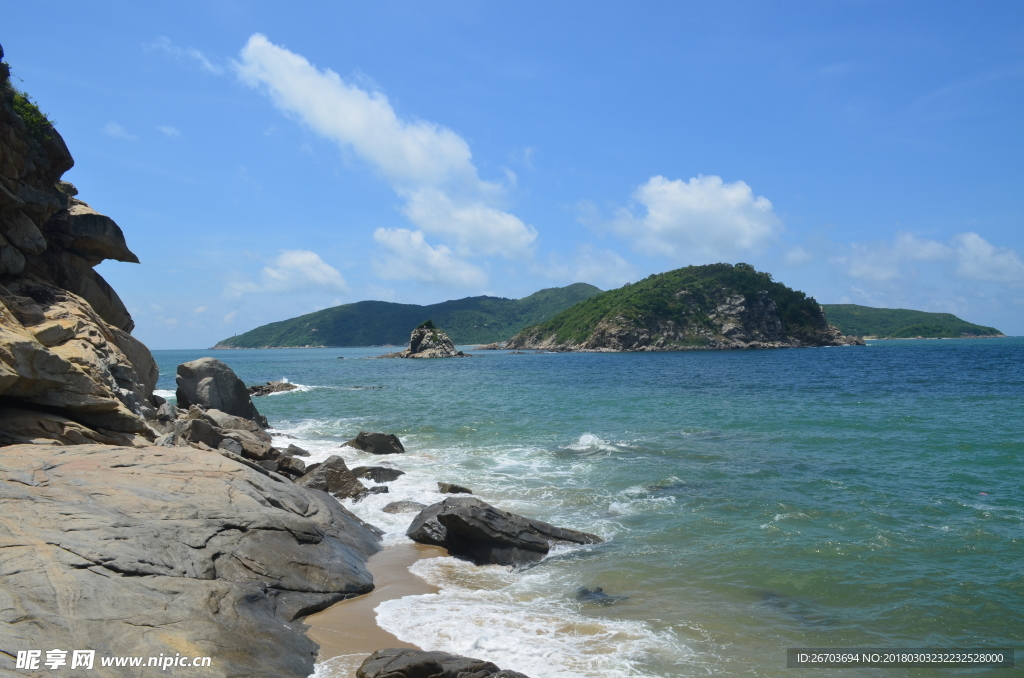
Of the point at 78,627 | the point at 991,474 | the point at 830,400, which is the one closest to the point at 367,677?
the point at 78,627

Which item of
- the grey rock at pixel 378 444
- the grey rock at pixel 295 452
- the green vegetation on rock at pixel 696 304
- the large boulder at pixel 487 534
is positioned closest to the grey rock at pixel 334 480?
the large boulder at pixel 487 534

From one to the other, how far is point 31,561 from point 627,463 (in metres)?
18.0

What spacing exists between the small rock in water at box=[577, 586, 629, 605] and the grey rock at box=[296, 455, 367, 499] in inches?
328

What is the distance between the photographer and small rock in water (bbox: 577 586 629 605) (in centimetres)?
1031

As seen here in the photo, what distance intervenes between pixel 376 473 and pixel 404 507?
3578 millimetres

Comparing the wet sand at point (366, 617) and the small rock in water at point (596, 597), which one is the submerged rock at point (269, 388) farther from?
the small rock in water at point (596, 597)

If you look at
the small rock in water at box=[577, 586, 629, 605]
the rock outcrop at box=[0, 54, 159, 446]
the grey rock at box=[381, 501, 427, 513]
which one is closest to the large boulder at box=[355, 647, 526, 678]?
the small rock in water at box=[577, 586, 629, 605]

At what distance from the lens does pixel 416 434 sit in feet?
97.2

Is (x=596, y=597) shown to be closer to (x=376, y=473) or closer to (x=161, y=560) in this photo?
(x=161, y=560)

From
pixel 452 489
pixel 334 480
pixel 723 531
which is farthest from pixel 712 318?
pixel 334 480

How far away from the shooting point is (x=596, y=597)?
10.5m

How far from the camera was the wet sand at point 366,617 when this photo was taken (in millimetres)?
8227

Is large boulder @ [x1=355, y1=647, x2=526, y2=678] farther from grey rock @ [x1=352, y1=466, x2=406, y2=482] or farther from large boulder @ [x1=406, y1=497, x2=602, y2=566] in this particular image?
grey rock @ [x1=352, y1=466, x2=406, y2=482]

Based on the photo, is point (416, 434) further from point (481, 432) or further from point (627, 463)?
point (627, 463)
